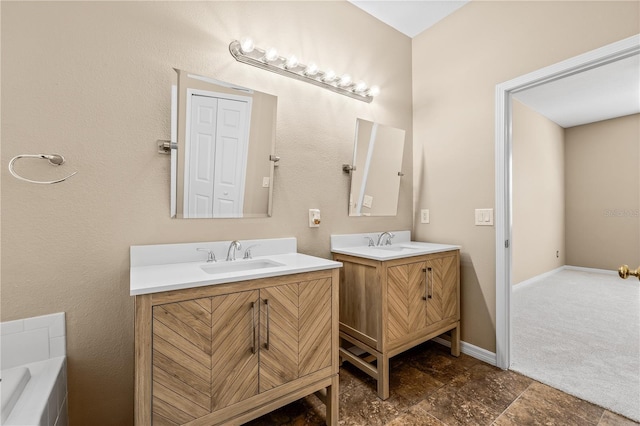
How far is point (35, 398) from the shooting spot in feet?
3.17

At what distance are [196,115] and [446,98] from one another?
6.18 feet

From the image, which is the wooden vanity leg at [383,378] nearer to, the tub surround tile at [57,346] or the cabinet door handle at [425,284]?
the cabinet door handle at [425,284]

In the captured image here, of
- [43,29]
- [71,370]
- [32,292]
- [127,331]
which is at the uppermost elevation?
[43,29]

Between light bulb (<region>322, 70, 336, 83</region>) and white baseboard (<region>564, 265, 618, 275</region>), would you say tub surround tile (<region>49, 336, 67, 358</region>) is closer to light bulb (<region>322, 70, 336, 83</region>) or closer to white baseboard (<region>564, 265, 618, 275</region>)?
light bulb (<region>322, 70, 336, 83</region>)

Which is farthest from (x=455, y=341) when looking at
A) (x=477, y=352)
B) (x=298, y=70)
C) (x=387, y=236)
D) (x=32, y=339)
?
(x=32, y=339)

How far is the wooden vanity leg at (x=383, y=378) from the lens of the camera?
65.5 inches

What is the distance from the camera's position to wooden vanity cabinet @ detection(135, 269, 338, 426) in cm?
103

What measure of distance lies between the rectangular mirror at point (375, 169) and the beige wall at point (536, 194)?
2.15 meters

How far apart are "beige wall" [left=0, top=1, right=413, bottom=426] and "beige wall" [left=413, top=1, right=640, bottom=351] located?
139 cm

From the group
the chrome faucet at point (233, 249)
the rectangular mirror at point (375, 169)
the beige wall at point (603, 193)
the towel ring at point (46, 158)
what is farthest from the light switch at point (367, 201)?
the beige wall at point (603, 193)

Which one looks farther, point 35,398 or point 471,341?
point 471,341

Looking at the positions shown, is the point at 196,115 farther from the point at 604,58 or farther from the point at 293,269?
the point at 604,58

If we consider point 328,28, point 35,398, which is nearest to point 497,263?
point 328,28

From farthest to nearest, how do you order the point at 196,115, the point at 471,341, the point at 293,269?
the point at 471,341 → the point at 196,115 → the point at 293,269
